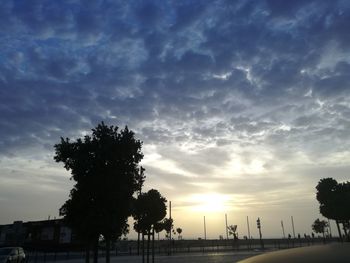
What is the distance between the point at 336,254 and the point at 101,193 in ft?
53.7

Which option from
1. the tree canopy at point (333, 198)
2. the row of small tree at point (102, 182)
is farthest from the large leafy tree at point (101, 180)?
the tree canopy at point (333, 198)

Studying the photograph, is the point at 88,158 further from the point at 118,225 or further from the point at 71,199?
the point at 118,225

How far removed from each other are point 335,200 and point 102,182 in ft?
128

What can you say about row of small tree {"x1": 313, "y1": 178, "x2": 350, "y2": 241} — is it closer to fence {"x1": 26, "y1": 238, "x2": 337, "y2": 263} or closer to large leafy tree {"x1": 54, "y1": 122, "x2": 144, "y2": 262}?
fence {"x1": 26, "y1": 238, "x2": 337, "y2": 263}

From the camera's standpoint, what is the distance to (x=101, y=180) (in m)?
21.2

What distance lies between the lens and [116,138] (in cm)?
2281

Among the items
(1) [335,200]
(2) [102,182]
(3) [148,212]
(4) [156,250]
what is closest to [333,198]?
(1) [335,200]

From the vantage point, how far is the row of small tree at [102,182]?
2108 cm

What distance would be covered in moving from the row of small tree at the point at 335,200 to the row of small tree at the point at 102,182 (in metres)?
36.1

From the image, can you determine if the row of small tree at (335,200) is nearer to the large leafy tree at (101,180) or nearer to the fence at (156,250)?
the fence at (156,250)

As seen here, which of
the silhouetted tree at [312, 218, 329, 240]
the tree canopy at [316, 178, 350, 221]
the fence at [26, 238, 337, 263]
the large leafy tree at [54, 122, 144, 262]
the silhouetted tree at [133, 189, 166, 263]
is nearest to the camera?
the large leafy tree at [54, 122, 144, 262]

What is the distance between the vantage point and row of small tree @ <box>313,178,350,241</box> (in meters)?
49.7

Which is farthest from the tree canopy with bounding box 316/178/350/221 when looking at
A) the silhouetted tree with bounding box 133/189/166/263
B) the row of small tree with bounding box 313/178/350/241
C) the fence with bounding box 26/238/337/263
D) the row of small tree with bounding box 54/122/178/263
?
the row of small tree with bounding box 54/122/178/263

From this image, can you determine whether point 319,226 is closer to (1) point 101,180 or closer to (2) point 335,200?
(2) point 335,200
